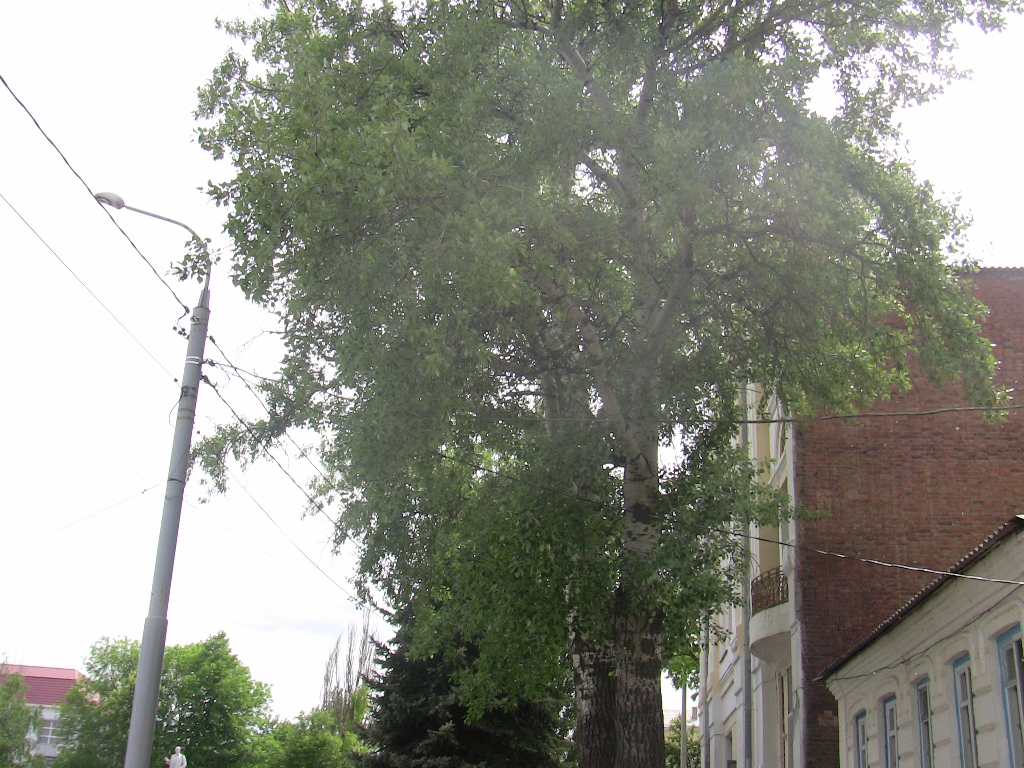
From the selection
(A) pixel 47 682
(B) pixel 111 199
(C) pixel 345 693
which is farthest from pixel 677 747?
(A) pixel 47 682

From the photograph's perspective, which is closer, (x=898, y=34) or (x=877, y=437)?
(x=898, y=34)

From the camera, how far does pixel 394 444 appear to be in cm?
1176

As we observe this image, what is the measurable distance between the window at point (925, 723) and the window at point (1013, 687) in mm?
A: 2220

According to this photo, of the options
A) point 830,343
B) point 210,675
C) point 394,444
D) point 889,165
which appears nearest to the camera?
point 394,444

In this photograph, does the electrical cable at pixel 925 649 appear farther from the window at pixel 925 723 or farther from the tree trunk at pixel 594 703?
the tree trunk at pixel 594 703

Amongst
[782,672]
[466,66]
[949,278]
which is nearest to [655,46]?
[466,66]

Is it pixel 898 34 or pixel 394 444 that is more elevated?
pixel 898 34

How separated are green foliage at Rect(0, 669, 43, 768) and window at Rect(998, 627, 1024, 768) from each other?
178ft

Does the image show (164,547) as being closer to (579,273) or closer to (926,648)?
(579,273)

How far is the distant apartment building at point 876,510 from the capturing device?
1684 cm

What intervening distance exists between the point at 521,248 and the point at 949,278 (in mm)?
5183

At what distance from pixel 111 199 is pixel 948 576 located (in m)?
9.46

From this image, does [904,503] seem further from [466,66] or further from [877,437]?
[466,66]

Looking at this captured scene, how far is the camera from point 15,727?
174ft
